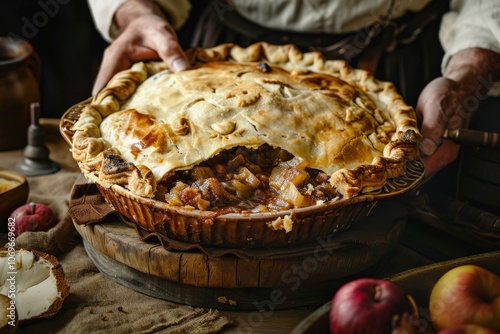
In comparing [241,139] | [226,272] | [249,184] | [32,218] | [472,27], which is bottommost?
[32,218]

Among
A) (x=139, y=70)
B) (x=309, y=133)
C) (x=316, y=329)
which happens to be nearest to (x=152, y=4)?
(x=139, y=70)

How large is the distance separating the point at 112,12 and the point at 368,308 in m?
2.14

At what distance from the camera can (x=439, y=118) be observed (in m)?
2.24

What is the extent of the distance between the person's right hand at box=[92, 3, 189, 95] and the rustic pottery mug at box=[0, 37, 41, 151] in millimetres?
673

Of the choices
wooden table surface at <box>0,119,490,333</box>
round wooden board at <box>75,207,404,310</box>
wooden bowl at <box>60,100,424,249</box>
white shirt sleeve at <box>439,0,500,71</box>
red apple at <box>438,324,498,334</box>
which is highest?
white shirt sleeve at <box>439,0,500,71</box>

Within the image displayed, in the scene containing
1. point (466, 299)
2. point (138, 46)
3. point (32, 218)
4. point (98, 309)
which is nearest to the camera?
point (466, 299)

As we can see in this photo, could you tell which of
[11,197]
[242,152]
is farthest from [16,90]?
[242,152]

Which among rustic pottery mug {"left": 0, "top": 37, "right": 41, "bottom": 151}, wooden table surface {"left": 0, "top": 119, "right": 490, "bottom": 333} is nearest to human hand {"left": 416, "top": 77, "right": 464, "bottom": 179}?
wooden table surface {"left": 0, "top": 119, "right": 490, "bottom": 333}

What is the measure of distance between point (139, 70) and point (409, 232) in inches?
53.3

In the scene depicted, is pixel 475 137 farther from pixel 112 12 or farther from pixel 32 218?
pixel 112 12

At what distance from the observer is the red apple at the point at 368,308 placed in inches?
52.3

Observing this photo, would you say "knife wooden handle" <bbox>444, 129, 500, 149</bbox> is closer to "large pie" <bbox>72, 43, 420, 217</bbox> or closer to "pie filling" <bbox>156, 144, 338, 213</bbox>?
"large pie" <bbox>72, 43, 420, 217</bbox>

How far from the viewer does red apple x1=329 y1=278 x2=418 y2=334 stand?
1.33 metres

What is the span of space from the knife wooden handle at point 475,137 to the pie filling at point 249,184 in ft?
1.72
